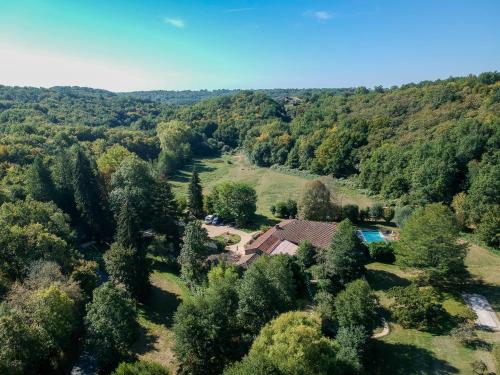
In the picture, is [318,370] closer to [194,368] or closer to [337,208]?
[194,368]

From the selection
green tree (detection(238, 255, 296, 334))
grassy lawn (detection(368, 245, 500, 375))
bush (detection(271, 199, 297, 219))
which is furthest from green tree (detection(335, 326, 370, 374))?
bush (detection(271, 199, 297, 219))

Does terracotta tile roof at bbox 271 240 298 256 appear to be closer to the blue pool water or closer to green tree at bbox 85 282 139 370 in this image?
the blue pool water

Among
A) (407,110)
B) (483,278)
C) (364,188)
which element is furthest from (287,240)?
(407,110)

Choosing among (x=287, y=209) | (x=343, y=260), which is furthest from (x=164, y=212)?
(x=343, y=260)

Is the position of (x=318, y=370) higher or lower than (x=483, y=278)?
higher

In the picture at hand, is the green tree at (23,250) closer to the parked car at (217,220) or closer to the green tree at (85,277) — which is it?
the green tree at (85,277)

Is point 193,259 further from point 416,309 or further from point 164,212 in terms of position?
point 416,309

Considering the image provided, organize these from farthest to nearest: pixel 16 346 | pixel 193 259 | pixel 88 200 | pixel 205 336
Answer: pixel 88 200 → pixel 193 259 → pixel 205 336 → pixel 16 346

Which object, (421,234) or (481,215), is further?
(481,215)
